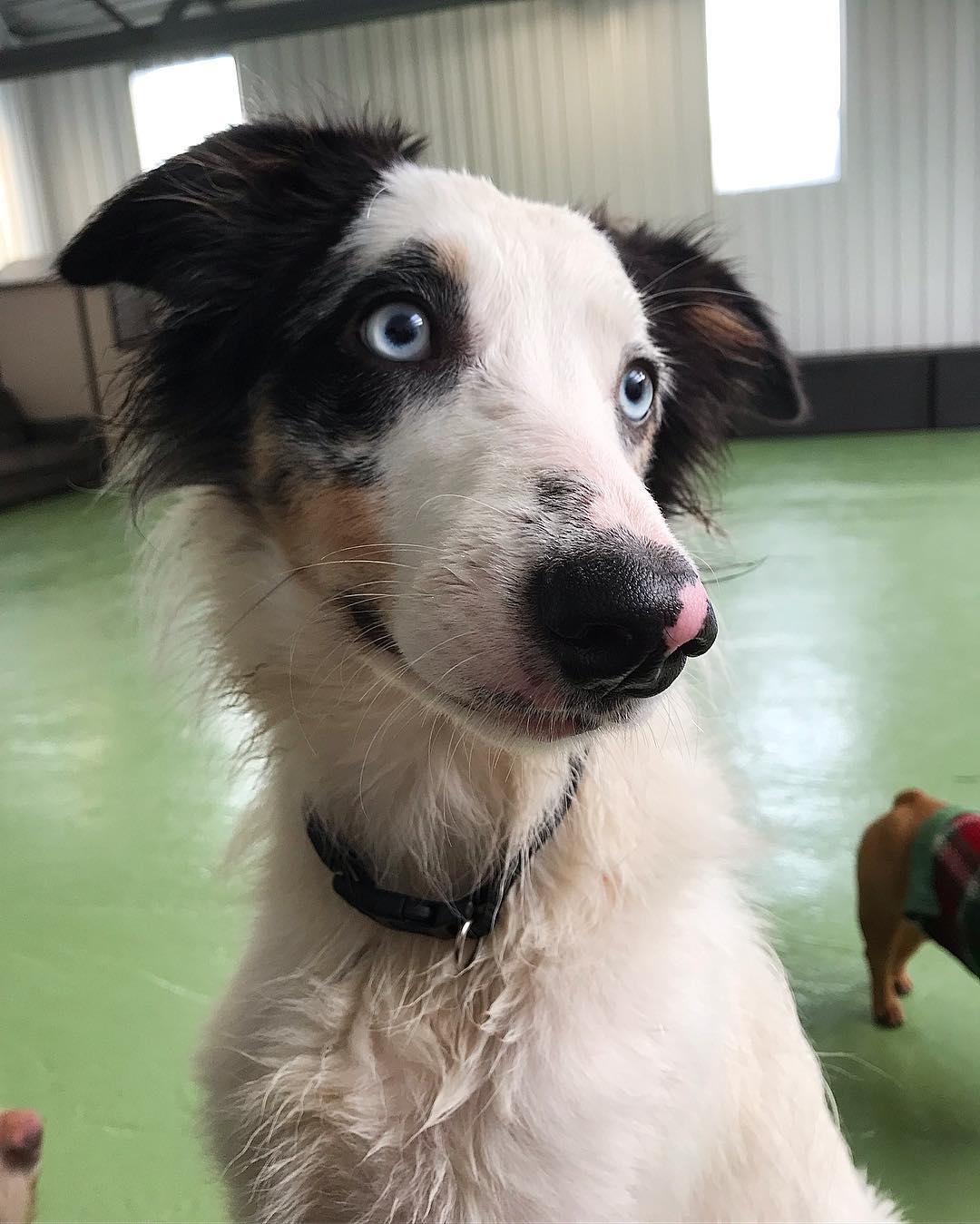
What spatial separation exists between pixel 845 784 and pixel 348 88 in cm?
978

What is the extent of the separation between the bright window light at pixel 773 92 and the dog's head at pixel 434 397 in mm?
8967

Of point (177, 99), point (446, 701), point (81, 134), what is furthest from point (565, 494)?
point (81, 134)

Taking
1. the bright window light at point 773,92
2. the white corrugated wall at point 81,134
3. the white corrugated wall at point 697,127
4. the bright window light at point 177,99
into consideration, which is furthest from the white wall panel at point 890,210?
the white corrugated wall at point 81,134

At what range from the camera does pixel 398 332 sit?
126 cm

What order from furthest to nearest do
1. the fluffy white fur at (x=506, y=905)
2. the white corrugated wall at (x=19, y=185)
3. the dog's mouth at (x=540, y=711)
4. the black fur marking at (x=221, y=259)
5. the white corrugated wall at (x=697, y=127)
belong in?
→ the white corrugated wall at (x=19, y=185) → the white corrugated wall at (x=697, y=127) → the black fur marking at (x=221, y=259) → the fluffy white fur at (x=506, y=905) → the dog's mouth at (x=540, y=711)

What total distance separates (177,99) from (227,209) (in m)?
10.9

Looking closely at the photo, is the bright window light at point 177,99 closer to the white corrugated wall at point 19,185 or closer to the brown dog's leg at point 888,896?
the white corrugated wall at point 19,185

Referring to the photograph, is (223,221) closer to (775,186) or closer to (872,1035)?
(872,1035)

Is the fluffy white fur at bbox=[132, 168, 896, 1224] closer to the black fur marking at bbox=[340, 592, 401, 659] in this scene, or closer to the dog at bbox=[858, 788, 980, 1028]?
the black fur marking at bbox=[340, 592, 401, 659]

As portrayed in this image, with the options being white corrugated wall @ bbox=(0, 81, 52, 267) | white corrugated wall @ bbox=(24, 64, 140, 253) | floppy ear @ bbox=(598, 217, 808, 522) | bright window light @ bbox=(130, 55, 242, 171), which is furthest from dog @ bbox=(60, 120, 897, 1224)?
white corrugated wall @ bbox=(0, 81, 52, 267)

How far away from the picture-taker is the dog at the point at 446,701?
102cm

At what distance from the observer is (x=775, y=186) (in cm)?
971

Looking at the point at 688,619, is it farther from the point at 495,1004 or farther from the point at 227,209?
the point at 227,209

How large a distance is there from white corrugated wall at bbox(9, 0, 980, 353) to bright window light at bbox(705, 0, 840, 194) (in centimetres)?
13
